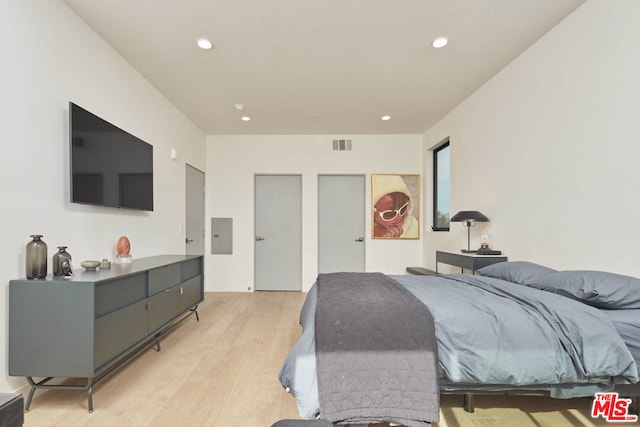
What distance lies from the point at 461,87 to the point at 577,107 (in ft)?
4.44

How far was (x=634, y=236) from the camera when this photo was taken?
70.2 inches

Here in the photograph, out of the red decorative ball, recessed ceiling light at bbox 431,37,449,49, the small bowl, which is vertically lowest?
the small bowl

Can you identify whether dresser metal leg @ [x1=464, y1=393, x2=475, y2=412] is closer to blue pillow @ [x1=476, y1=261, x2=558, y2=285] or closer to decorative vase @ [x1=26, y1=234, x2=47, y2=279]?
blue pillow @ [x1=476, y1=261, x2=558, y2=285]

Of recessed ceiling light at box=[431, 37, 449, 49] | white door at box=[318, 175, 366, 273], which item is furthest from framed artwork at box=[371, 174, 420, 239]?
recessed ceiling light at box=[431, 37, 449, 49]

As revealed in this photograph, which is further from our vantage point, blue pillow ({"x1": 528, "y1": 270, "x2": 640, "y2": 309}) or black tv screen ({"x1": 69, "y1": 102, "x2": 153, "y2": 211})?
black tv screen ({"x1": 69, "y1": 102, "x2": 153, "y2": 211})

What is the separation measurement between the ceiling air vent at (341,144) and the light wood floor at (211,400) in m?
3.25

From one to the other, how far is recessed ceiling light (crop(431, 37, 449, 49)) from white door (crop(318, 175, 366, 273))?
8.83 ft

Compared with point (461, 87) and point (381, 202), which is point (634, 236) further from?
point (381, 202)

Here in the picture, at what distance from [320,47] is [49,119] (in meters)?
2.10

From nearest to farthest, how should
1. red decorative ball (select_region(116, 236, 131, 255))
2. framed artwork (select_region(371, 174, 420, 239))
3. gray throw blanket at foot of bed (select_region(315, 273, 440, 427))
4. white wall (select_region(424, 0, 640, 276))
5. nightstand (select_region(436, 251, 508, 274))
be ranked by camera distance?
gray throw blanket at foot of bed (select_region(315, 273, 440, 427))
white wall (select_region(424, 0, 640, 276))
red decorative ball (select_region(116, 236, 131, 255))
nightstand (select_region(436, 251, 508, 274))
framed artwork (select_region(371, 174, 420, 239))

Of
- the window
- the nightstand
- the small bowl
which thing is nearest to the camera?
the small bowl

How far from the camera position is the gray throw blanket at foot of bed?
138 centimetres

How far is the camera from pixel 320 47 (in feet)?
8.35

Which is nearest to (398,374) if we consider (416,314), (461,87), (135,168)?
(416,314)
